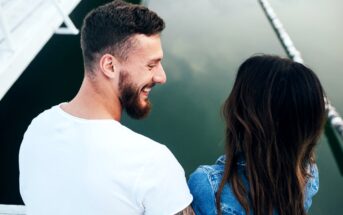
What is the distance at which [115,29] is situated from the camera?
0.95m

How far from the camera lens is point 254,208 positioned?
0.94 m

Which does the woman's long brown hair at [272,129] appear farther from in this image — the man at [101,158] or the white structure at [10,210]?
the white structure at [10,210]

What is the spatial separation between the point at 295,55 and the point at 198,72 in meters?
1.03

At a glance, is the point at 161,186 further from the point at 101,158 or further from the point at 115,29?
the point at 115,29

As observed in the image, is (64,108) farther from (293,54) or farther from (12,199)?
(293,54)

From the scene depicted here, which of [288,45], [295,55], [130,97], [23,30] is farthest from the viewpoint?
[288,45]

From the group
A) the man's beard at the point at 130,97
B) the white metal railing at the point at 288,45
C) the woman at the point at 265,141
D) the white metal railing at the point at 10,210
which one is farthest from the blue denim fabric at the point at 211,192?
the white metal railing at the point at 288,45

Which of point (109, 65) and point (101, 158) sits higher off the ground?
point (109, 65)

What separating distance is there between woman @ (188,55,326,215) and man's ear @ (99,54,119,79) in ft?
0.97

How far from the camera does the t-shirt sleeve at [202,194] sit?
3.08 ft

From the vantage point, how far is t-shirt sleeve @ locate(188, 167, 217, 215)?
0.94 metres

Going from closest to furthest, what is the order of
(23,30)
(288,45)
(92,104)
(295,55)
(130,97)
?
(92,104), (130,97), (23,30), (295,55), (288,45)

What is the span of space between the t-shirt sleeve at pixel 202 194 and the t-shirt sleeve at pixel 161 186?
147 mm

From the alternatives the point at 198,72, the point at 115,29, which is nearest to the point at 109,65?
the point at 115,29
